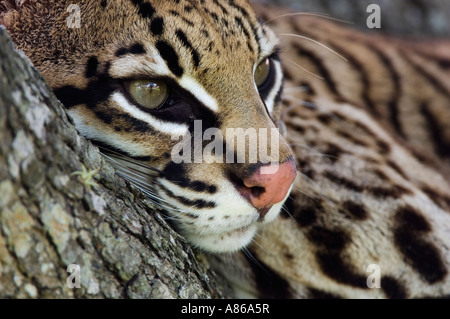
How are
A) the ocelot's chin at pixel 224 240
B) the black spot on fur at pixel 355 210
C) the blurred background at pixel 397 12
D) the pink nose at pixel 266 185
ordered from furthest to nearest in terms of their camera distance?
the blurred background at pixel 397 12, the black spot on fur at pixel 355 210, the ocelot's chin at pixel 224 240, the pink nose at pixel 266 185

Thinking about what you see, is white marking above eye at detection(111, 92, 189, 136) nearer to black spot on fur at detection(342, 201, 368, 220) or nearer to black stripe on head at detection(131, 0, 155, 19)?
black stripe on head at detection(131, 0, 155, 19)

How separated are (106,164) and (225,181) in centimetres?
49

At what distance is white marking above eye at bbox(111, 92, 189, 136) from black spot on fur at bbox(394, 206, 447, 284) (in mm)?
1333

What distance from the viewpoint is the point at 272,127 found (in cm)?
248

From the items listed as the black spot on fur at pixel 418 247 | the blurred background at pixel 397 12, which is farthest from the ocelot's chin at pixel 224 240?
the blurred background at pixel 397 12

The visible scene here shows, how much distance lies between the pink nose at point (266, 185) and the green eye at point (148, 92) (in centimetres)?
49

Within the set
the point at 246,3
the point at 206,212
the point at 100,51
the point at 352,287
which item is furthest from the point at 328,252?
the point at 100,51

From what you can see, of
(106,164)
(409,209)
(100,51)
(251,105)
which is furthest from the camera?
(409,209)

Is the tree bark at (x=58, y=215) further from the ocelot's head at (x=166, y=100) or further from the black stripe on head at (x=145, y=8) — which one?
the black stripe on head at (x=145, y=8)

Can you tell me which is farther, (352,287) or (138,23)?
(352,287)

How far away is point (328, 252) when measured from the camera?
2883mm

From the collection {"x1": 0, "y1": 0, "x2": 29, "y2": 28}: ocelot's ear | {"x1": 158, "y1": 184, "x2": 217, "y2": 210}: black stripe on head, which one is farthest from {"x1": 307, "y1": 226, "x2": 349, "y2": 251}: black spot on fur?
{"x1": 0, "y1": 0, "x2": 29, "y2": 28}: ocelot's ear

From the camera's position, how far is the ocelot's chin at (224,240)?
2500 millimetres
